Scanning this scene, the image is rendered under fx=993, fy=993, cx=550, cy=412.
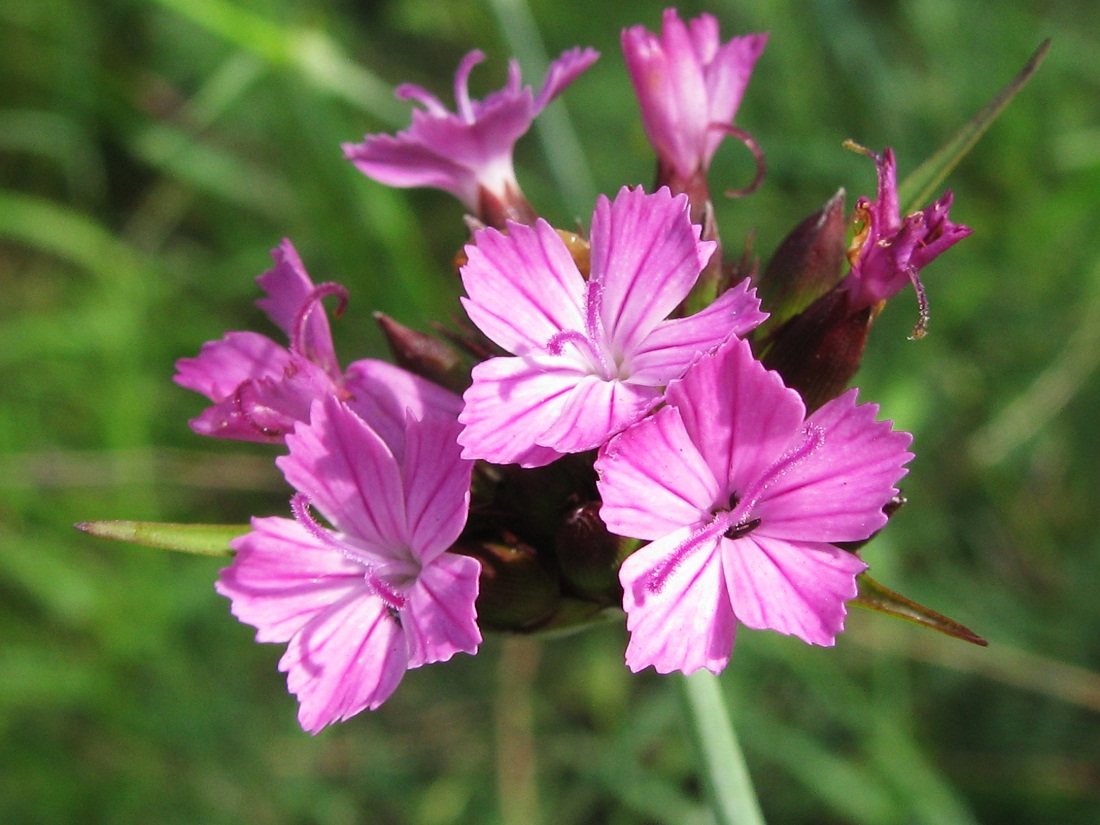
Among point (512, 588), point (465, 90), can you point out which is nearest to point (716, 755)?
point (512, 588)

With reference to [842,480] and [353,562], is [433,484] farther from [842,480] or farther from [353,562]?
[842,480]

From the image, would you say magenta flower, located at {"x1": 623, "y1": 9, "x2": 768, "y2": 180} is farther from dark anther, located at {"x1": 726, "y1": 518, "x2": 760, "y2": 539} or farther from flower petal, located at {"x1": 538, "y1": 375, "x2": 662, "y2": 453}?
dark anther, located at {"x1": 726, "y1": 518, "x2": 760, "y2": 539}

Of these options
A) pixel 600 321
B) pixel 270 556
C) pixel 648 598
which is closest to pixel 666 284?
pixel 600 321

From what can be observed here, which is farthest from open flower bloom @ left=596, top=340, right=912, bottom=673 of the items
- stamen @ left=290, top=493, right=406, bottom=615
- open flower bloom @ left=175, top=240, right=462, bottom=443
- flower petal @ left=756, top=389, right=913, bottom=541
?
open flower bloom @ left=175, top=240, right=462, bottom=443

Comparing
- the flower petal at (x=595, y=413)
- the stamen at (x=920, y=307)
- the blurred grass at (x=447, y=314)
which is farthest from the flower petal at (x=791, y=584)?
the blurred grass at (x=447, y=314)

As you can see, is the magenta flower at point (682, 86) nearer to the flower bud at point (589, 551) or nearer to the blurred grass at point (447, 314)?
the flower bud at point (589, 551)

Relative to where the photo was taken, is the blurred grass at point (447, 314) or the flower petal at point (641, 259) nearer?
the flower petal at point (641, 259)

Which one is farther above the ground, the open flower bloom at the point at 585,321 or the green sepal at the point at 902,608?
the open flower bloom at the point at 585,321
